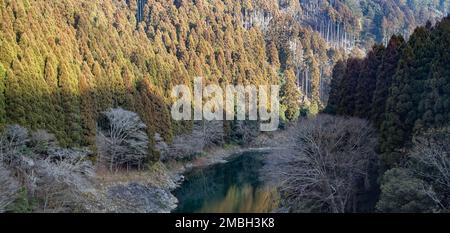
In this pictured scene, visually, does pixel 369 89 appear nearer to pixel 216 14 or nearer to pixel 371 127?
pixel 371 127

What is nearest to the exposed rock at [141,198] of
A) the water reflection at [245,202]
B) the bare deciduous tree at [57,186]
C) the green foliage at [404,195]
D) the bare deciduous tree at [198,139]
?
the water reflection at [245,202]

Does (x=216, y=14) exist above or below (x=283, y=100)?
above

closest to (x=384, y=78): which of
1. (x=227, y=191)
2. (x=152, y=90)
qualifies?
(x=227, y=191)

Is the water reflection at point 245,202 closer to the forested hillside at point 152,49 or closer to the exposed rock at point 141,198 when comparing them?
the exposed rock at point 141,198

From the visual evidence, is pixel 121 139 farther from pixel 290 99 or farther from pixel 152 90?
pixel 290 99

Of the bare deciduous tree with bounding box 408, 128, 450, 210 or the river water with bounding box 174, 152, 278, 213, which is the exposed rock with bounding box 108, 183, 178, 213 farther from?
the bare deciduous tree with bounding box 408, 128, 450, 210

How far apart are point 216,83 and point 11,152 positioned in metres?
39.1

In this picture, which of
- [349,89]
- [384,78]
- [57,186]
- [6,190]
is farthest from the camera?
[349,89]

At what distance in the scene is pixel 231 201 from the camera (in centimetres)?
2816

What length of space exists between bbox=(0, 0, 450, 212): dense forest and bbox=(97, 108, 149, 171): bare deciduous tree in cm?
9

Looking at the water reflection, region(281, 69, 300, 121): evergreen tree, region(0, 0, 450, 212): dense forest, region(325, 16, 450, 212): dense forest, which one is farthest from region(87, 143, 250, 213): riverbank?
region(281, 69, 300, 121): evergreen tree

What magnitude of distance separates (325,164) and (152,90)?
24618 mm

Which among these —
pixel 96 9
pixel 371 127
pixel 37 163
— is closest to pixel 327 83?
pixel 96 9

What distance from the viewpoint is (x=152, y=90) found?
4034 centimetres
